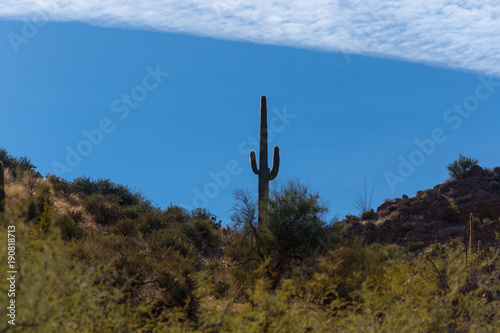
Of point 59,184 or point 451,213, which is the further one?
point 451,213

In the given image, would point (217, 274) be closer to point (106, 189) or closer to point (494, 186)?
point (106, 189)

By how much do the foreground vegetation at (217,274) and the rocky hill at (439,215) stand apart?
9.98m

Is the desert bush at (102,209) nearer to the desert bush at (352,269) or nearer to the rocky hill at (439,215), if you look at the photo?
the desert bush at (352,269)

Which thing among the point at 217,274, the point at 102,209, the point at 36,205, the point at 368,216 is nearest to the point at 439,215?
the point at 368,216

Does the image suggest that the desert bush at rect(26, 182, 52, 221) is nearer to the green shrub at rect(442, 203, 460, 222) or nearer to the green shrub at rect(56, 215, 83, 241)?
the green shrub at rect(56, 215, 83, 241)

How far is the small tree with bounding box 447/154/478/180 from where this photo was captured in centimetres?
3462

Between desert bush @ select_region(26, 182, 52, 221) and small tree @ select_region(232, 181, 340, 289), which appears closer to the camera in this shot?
small tree @ select_region(232, 181, 340, 289)

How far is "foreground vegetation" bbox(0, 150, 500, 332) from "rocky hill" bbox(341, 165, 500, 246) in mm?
9981

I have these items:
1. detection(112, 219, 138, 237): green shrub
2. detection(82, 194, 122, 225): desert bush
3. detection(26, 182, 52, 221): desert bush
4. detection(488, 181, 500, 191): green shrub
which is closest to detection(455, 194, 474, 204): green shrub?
detection(488, 181, 500, 191): green shrub

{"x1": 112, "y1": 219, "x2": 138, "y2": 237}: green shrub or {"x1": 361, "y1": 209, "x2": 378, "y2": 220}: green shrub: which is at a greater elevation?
{"x1": 361, "y1": 209, "x2": 378, "y2": 220}: green shrub

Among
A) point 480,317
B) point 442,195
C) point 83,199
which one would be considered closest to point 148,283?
point 480,317

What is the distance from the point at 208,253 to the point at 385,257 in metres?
7.54

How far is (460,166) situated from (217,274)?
25997 mm

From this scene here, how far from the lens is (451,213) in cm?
2853
